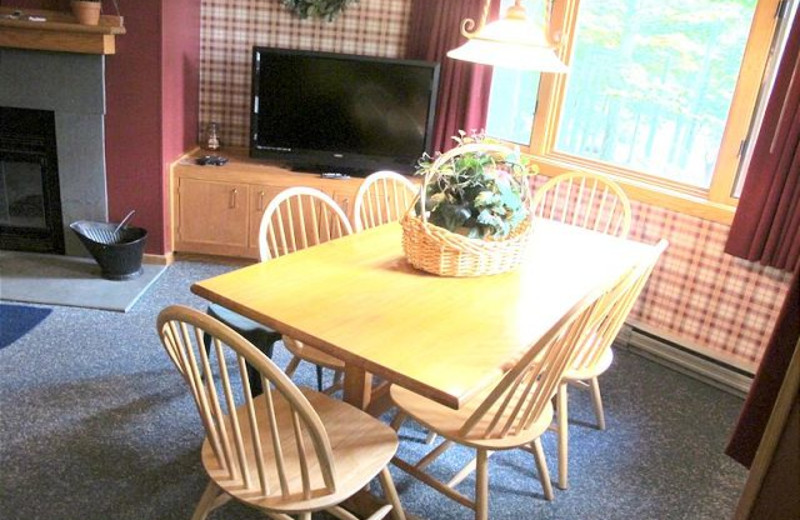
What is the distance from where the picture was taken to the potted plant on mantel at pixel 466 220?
2.05m

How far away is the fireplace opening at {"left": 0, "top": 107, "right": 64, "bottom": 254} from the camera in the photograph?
12.1 feet

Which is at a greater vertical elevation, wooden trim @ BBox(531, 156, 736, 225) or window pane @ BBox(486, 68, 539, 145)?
window pane @ BBox(486, 68, 539, 145)

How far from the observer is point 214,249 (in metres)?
4.07

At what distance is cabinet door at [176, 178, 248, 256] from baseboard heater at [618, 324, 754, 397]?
2267 millimetres

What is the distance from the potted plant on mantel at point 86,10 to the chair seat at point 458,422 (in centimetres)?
264

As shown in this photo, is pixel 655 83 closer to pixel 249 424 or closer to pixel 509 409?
pixel 509 409

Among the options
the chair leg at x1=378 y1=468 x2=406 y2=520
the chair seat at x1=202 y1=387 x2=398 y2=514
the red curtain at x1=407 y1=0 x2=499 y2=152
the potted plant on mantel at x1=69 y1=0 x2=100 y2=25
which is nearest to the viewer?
the chair seat at x1=202 y1=387 x2=398 y2=514

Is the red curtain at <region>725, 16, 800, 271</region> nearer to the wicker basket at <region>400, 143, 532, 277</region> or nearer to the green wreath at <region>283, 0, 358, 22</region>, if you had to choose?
the wicker basket at <region>400, 143, 532, 277</region>

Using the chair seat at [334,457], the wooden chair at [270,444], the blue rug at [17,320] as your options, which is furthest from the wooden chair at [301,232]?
the blue rug at [17,320]

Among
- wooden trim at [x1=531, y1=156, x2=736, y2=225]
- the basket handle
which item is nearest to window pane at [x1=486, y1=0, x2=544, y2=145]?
wooden trim at [x1=531, y1=156, x2=736, y2=225]

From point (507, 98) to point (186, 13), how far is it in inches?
77.6

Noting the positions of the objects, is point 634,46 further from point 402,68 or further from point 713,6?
point 402,68

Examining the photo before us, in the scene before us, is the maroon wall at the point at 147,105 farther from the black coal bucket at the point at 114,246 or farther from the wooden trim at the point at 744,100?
the wooden trim at the point at 744,100

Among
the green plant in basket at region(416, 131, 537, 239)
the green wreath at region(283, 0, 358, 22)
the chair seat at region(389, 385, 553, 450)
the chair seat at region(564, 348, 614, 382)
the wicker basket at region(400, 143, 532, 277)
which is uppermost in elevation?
the green wreath at region(283, 0, 358, 22)
